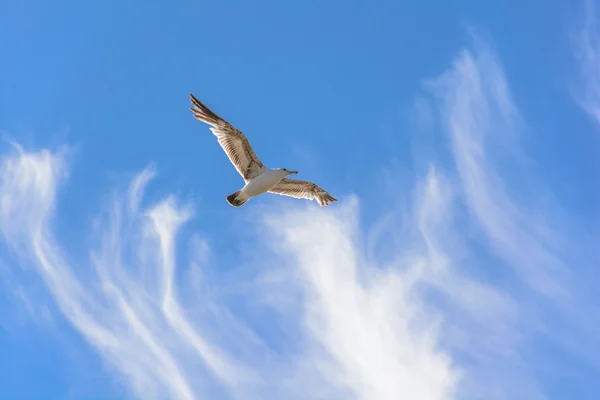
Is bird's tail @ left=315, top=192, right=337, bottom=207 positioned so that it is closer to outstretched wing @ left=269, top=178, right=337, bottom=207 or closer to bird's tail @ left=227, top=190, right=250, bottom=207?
outstretched wing @ left=269, top=178, right=337, bottom=207

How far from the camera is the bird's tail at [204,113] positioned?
35.3 metres

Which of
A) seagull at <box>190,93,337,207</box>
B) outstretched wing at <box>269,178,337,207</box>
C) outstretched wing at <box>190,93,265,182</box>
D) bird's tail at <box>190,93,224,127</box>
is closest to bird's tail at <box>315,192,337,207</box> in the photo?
outstretched wing at <box>269,178,337,207</box>

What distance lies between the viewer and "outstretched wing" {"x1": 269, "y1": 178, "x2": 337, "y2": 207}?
38.7m

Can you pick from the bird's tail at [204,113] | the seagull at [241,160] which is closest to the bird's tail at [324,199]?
the seagull at [241,160]

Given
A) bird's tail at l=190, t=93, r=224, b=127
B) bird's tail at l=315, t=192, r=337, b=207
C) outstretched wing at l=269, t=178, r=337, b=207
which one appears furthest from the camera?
bird's tail at l=315, t=192, r=337, b=207

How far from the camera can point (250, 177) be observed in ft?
119

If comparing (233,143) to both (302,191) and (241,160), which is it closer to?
(241,160)

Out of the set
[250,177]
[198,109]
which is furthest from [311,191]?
[198,109]

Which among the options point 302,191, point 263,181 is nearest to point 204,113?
point 263,181

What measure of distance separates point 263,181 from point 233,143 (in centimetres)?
208

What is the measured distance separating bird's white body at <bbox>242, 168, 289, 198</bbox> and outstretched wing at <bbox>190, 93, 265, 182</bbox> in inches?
16.4

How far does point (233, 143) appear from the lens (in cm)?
3575

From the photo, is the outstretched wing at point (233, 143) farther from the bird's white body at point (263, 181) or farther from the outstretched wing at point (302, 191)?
the outstretched wing at point (302, 191)

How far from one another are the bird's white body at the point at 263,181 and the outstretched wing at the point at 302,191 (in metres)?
1.93
